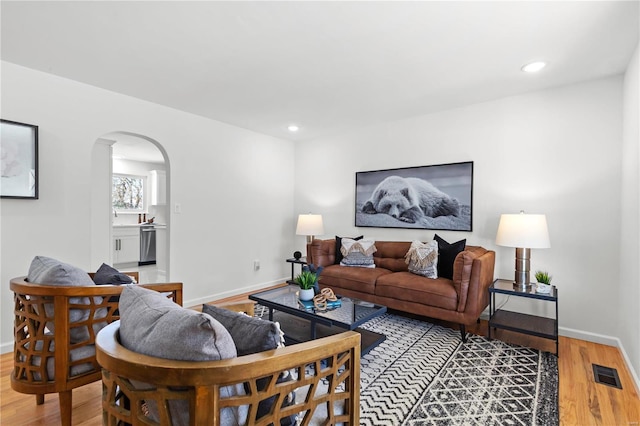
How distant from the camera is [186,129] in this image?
382 centimetres

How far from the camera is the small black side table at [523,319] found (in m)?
2.56

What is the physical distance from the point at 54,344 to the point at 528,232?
3.34 m

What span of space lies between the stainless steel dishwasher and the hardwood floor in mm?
4501

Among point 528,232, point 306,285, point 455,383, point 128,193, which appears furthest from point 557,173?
point 128,193

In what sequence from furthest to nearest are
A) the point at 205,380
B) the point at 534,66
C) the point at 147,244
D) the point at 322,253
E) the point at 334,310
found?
the point at 147,244, the point at 322,253, the point at 534,66, the point at 334,310, the point at 205,380

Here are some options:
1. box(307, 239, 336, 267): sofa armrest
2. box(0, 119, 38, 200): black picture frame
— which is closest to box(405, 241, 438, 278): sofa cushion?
box(307, 239, 336, 267): sofa armrest

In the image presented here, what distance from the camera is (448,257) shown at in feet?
10.7

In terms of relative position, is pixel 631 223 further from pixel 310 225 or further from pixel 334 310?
pixel 310 225

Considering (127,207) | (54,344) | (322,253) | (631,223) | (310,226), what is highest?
(127,207)

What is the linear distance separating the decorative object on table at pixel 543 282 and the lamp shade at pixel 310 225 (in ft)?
8.42

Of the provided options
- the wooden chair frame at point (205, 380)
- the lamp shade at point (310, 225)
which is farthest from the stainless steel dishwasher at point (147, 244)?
the wooden chair frame at point (205, 380)

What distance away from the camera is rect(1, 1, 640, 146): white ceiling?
1.91 m

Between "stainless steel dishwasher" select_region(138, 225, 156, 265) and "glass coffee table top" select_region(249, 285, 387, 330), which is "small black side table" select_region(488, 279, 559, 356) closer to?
"glass coffee table top" select_region(249, 285, 387, 330)

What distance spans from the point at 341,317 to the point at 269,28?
2.07 metres
